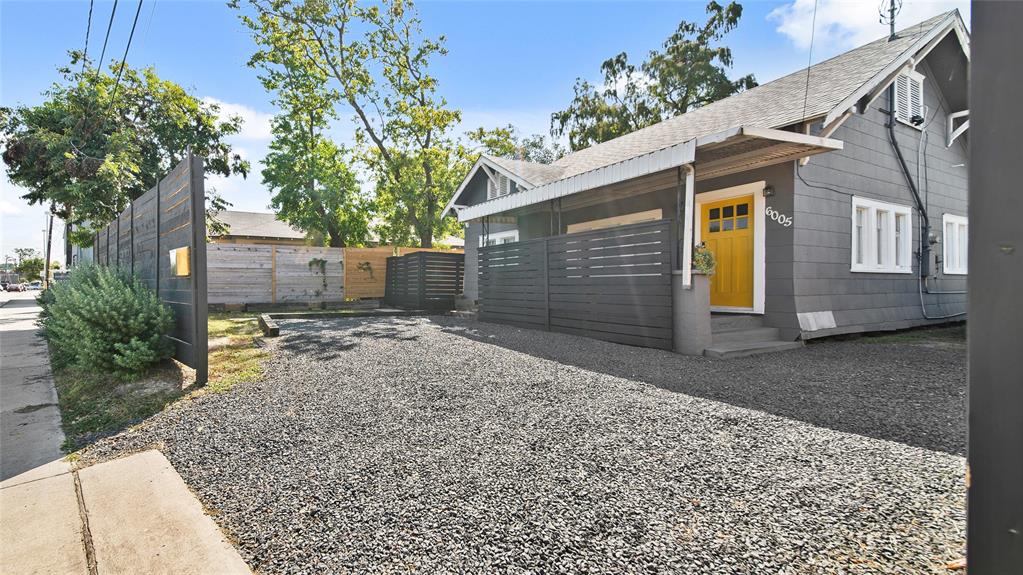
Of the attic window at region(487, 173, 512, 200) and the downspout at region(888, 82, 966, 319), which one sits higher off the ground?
the attic window at region(487, 173, 512, 200)

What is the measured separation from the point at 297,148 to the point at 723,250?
58.2 feet

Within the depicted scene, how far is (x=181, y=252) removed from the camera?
419cm

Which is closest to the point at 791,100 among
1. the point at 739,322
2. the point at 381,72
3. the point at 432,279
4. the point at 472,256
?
the point at 739,322

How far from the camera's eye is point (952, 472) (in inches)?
89.8

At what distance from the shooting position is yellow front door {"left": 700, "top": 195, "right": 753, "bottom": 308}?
727cm

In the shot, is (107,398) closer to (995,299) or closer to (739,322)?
(995,299)

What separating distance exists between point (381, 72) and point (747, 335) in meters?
17.8

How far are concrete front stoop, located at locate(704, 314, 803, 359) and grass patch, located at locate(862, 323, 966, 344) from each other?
75.6 inches

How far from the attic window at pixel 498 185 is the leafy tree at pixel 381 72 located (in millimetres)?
6209

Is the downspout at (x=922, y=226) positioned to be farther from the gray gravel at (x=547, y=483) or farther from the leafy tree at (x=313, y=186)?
the leafy tree at (x=313, y=186)

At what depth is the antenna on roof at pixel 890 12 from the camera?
7.80 m

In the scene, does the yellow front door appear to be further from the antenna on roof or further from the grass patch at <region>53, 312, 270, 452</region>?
the grass patch at <region>53, 312, 270, 452</region>

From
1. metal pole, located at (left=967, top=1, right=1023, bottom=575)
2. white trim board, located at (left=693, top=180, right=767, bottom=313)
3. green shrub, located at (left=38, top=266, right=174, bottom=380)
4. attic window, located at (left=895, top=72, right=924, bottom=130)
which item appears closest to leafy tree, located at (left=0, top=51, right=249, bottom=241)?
green shrub, located at (left=38, top=266, right=174, bottom=380)

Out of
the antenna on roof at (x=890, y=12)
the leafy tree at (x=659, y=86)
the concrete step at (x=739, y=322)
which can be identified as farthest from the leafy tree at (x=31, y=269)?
the antenna on roof at (x=890, y=12)
